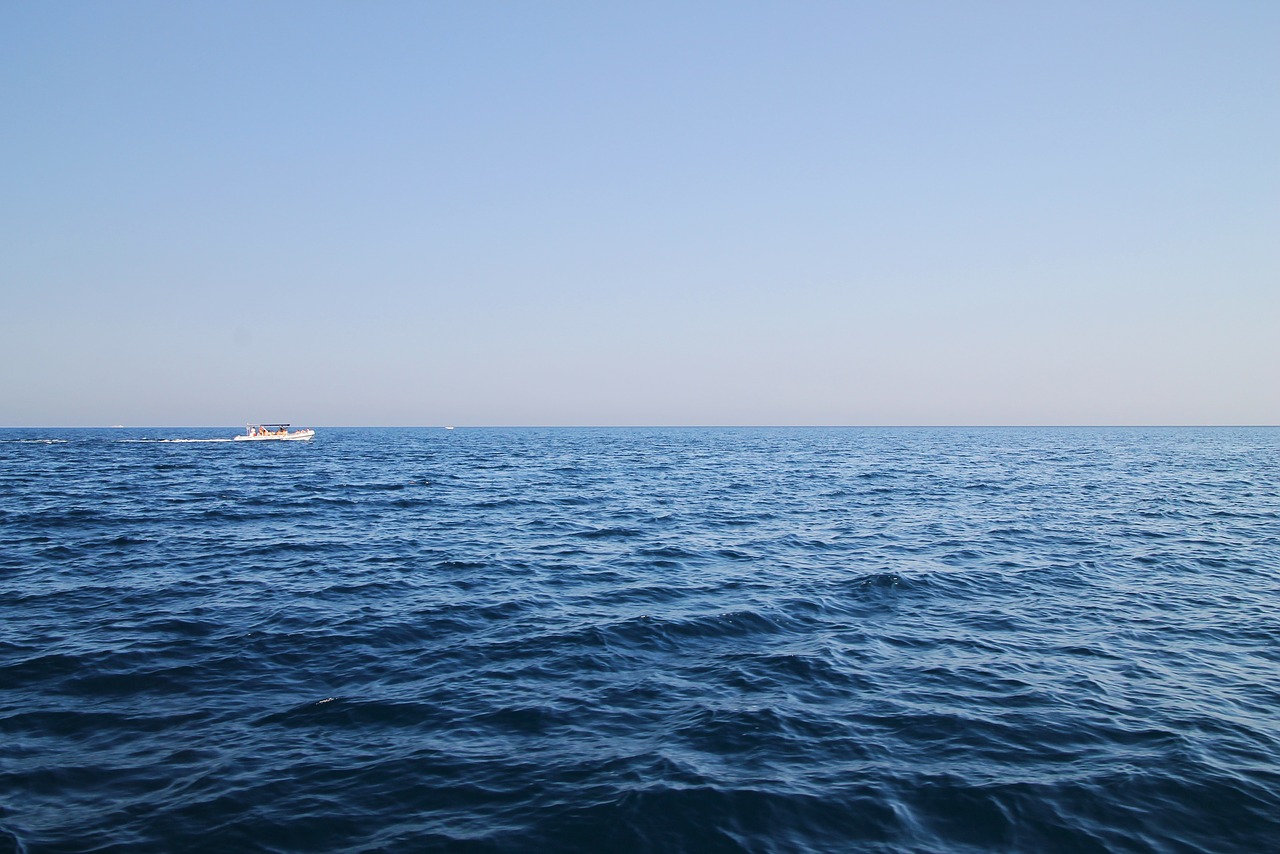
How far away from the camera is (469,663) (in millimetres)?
14016

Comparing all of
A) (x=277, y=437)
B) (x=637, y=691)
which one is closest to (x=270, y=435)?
(x=277, y=437)

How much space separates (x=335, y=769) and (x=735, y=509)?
30.0 meters

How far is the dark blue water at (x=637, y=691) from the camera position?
8.62 meters

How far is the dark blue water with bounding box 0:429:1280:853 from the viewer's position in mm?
8617

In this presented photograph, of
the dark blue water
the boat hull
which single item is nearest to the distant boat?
the boat hull

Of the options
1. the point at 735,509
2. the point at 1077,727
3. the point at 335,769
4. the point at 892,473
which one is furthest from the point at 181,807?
the point at 892,473

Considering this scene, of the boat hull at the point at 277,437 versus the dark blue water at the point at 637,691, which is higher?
the boat hull at the point at 277,437

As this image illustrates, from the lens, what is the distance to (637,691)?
1264cm

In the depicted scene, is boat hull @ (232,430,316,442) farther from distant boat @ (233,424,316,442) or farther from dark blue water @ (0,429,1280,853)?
dark blue water @ (0,429,1280,853)

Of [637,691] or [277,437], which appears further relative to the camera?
[277,437]

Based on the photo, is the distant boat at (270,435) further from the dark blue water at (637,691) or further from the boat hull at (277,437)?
the dark blue water at (637,691)

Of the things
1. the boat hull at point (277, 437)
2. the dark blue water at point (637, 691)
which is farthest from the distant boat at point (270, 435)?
the dark blue water at point (637, 691)

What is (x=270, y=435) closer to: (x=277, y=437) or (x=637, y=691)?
(x=277, y=437)

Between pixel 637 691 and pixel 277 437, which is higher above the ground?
pixel 277 437
